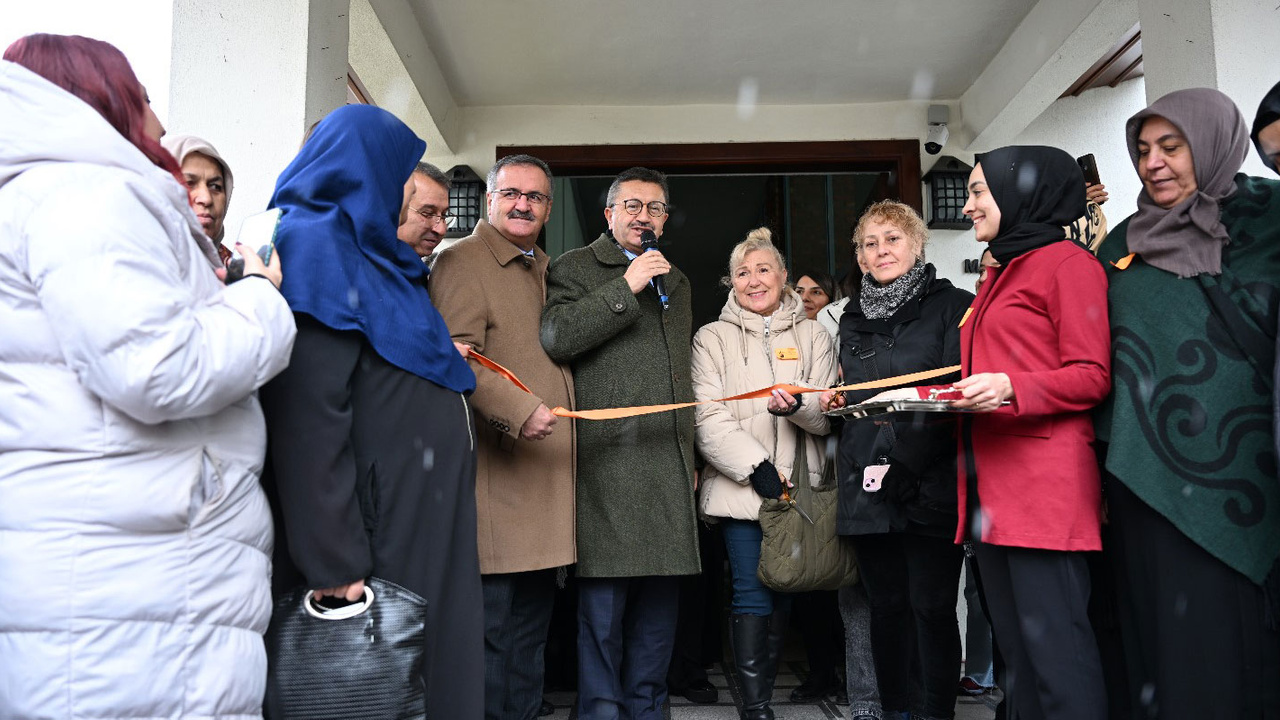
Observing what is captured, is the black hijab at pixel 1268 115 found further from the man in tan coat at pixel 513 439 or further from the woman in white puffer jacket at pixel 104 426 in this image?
the woman in white puffer jacket at pixel 104 426

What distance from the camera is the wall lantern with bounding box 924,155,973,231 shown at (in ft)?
17.6

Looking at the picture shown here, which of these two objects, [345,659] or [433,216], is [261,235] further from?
[433,216]

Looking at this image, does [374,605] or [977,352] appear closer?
[374,605]

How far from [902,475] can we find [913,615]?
20.5 inches

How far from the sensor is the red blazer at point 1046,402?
214cm

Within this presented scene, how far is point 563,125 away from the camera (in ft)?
18.1

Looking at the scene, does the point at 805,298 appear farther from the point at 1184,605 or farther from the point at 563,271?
the point at 1184,605

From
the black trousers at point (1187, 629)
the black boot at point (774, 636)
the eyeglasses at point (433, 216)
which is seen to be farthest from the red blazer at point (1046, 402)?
the eyeglasses at point (433, 216)

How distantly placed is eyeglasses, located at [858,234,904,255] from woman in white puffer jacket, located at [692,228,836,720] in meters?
0.37

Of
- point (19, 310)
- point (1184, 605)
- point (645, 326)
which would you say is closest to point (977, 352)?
point (1184, 605)

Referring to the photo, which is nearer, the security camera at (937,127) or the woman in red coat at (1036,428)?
the woman in red coat at (1036,428)

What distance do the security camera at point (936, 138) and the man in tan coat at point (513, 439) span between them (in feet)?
10.9

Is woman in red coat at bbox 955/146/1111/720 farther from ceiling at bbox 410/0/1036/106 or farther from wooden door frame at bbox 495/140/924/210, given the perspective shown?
wooden door frame at bbox 495/140/924/210

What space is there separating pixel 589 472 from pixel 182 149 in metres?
1.41
